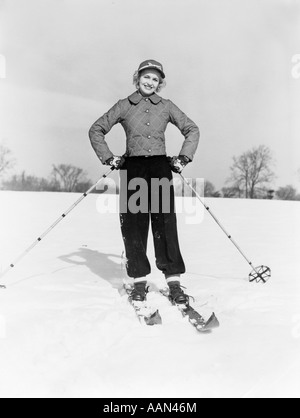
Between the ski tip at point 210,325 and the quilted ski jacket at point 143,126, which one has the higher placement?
the quilted ski jacket at point 143,126

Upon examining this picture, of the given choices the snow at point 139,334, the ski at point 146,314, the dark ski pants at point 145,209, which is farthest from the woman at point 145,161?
the snow at point 139,334

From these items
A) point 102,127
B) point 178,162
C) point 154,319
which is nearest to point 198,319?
point 154,319

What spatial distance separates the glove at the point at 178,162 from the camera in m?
4.26

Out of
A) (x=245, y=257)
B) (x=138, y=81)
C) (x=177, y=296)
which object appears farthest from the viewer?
(x=245, y=257)

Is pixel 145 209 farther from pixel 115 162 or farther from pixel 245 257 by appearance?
pixel 245 257

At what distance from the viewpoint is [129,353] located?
3076 millimetres

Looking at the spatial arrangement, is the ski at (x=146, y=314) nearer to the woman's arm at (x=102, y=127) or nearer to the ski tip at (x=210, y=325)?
the ski tip at (x=210, y=325)

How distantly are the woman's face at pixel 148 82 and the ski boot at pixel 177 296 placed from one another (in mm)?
1908

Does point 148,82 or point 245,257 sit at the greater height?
point 148,82

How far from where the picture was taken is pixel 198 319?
3.66 metres

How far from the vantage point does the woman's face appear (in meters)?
4.25

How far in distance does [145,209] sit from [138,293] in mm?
816
